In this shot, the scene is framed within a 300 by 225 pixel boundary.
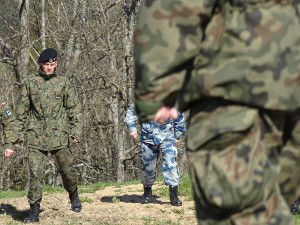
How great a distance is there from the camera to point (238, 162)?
3.64 m

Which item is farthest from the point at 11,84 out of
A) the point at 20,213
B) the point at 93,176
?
the point at 20,213

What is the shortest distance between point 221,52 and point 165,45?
0.27m

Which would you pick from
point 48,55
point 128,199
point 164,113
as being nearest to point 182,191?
point 128,199

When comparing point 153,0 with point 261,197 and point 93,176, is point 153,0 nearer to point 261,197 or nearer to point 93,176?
point 261,197

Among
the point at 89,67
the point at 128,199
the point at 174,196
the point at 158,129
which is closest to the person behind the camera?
the point at 158,129

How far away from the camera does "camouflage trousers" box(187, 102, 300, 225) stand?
11.9 feet

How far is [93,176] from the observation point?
3141 cm

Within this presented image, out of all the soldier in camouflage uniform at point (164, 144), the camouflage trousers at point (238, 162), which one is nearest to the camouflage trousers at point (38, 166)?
the soldier in camouflage uniform at point (164, 144)

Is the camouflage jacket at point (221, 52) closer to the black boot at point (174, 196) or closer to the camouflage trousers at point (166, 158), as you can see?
the camouflage trousers at point (166, 158)

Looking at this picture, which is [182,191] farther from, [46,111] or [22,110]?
[22,110]

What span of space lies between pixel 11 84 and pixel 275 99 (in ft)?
77.5

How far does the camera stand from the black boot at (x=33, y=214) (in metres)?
9.12

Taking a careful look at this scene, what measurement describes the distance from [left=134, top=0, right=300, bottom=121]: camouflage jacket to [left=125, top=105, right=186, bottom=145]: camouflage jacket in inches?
225

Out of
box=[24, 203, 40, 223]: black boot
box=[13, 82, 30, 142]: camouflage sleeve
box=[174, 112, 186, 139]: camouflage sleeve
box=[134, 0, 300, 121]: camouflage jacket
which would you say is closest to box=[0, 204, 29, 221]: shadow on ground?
box=[24, 203, 40, 223]: black boot
